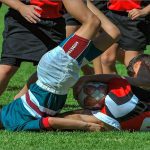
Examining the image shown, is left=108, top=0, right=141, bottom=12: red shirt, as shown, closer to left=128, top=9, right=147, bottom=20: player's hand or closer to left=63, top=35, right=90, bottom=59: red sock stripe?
left=128, top=9, right=147, bottom=20: player's hand

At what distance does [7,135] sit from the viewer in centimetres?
518

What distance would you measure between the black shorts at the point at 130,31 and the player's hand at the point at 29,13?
200 centimetres

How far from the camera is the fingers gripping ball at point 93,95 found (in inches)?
215

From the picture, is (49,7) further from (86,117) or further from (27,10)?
(86,117)

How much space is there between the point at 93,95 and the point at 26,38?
1168mm

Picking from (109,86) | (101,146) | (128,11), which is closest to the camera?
(101,146)

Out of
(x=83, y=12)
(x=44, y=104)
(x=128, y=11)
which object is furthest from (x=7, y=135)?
(x=128, y=11)

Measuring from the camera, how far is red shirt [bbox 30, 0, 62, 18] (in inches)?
252

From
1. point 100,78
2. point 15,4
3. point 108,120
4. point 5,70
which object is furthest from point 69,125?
point 15,4

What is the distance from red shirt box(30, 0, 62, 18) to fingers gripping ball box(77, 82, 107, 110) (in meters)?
1.10

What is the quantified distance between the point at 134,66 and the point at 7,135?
1.23 metres

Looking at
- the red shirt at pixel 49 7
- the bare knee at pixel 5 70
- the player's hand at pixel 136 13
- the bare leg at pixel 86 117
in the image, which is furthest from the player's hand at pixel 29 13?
the player's hand at pixel 136 13

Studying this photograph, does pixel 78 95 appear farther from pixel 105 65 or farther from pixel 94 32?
pixel 105 65

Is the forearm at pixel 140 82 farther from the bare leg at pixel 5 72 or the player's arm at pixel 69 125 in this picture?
the bare leg at pixel 5 72
